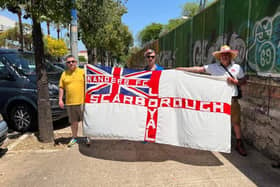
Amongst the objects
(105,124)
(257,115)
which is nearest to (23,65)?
(105,124)

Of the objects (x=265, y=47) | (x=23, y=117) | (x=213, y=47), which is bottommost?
(x=23, y=117)

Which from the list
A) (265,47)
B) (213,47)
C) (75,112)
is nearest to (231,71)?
(265,47)

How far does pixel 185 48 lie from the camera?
755cm

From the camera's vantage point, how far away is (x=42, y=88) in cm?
443

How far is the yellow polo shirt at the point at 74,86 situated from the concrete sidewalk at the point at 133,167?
1.00 m

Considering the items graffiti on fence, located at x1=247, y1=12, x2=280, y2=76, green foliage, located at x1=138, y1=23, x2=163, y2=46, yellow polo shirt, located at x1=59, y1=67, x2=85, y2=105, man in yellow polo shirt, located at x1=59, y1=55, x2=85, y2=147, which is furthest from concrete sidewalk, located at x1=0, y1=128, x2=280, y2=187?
green foliage, located at x1=138, y1=23, x2=163, y2=46

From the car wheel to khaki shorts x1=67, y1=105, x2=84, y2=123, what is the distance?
149 centimetres

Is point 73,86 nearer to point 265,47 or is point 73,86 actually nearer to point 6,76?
point 6,76

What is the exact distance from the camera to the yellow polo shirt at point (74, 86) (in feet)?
13.3

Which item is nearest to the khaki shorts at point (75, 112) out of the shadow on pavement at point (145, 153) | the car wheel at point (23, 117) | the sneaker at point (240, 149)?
the shadow on pavement at point (145, 153)

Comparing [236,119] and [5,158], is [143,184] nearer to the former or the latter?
[236,119]

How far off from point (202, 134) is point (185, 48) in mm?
4618

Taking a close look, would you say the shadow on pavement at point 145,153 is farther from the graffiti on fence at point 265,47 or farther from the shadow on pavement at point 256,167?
the graffiti on fence at point 265,47

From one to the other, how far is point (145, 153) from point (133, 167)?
58 centimetres
